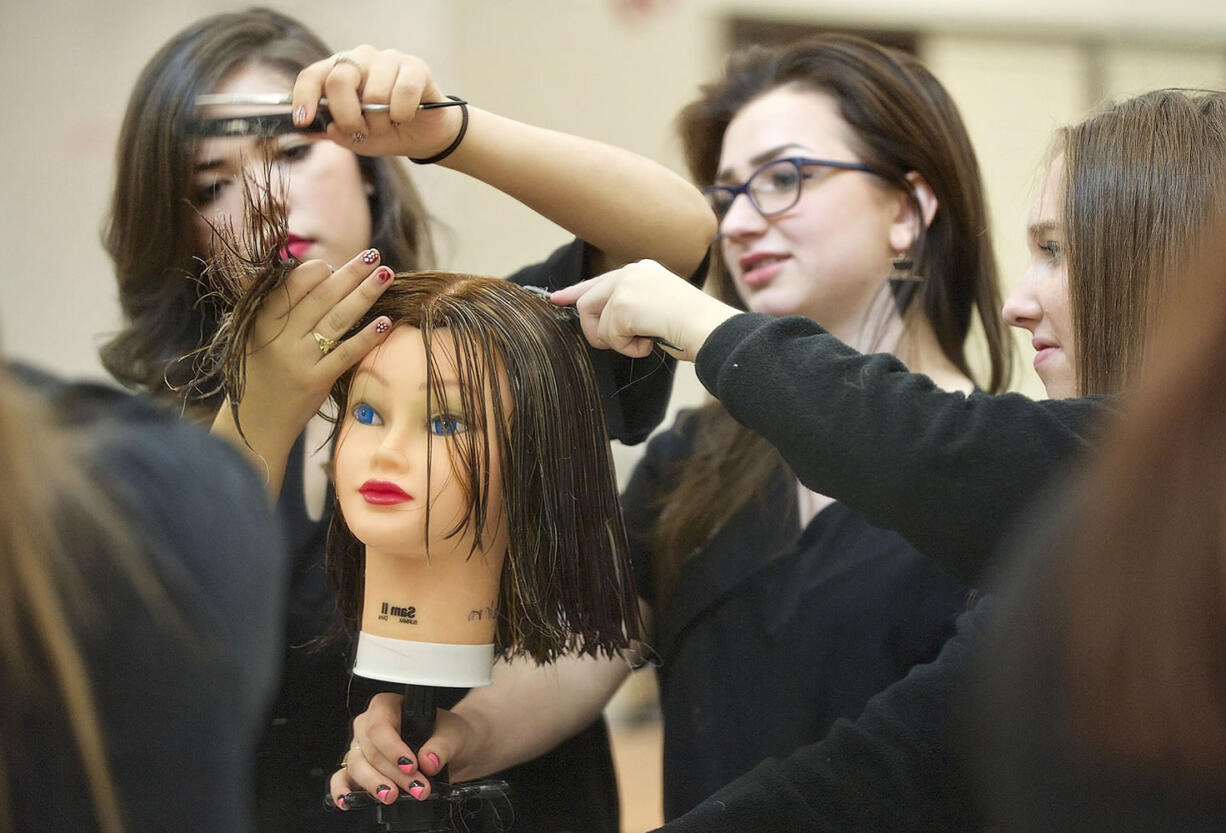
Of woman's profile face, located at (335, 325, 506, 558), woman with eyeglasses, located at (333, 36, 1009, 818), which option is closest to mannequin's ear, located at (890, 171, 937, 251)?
woman with eyeglasses, located at (333, 36, 1009, 818)

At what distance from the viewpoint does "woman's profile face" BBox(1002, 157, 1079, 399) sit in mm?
1150

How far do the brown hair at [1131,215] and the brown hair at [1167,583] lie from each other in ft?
1.40

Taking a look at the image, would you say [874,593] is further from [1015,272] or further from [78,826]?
[1015,272]

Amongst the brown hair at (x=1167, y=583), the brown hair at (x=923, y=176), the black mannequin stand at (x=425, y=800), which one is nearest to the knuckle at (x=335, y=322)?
the black mannequin stand at (x=425, y=800)

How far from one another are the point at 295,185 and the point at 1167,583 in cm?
101

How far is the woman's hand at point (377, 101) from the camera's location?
110 centimetres

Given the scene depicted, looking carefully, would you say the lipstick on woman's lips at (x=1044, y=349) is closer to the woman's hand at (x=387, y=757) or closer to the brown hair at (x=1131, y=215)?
the brown hair at (x=1131, y=215)

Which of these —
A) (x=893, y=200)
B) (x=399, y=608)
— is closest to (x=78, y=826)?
(x=399, y=608)

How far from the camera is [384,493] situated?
1076mm

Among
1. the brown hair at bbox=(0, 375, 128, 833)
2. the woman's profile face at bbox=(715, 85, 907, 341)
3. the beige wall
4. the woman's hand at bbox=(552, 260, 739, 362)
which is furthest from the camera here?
the beige wall

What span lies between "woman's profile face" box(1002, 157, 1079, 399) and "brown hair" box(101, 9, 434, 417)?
0.72 meters

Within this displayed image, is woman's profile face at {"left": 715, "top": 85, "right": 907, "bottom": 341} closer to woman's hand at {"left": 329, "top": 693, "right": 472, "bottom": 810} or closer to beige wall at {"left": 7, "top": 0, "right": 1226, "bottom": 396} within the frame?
beige wall at {"left": 7, "top": 0, "right": 1226, "bottom": 396}

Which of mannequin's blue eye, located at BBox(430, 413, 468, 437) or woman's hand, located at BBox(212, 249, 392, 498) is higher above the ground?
woman's hand, located at BBox(212, 249, 392, 498)

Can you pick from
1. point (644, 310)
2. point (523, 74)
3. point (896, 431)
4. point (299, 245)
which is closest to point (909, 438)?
point (896, 431)
